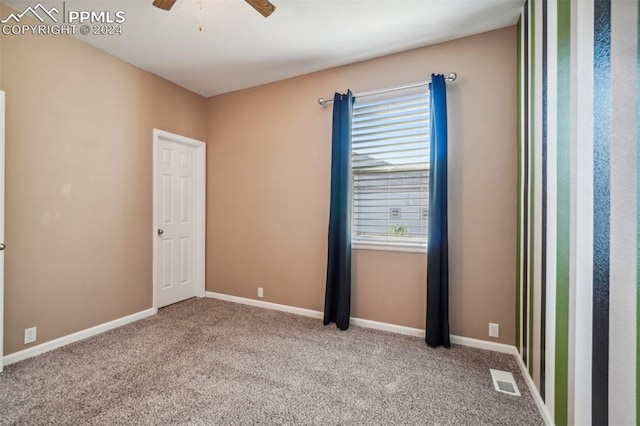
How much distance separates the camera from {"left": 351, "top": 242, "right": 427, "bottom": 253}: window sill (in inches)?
108

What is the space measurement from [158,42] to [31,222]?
6.32 feet

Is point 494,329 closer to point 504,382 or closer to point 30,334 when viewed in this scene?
point 504,382

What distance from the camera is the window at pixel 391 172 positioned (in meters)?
2.76

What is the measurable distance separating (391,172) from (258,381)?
2168mm

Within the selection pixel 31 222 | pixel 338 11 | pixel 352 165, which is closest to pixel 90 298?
pixel 31 222

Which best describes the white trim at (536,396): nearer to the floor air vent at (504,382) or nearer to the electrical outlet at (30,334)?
the floor air vent at (504,382)

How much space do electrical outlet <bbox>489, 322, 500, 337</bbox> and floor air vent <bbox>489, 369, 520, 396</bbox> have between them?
385 millimetres

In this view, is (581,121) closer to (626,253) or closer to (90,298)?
(626,253)

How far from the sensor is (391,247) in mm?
2861

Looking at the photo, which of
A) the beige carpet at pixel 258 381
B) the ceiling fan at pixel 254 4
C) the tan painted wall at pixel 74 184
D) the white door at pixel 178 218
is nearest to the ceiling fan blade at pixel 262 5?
the ceiling fan at pixel 254 4

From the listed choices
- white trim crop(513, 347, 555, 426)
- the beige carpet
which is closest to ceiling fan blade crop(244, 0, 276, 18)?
the beige carpet

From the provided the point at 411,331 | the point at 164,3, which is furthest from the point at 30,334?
the point at 411,331

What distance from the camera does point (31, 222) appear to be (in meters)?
2.35

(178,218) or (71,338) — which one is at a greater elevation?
(178,218)
